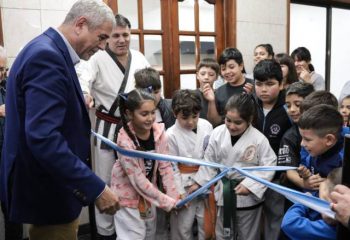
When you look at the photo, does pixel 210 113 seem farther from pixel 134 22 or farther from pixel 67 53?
pixel 67 53

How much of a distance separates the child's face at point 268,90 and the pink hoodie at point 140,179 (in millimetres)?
738

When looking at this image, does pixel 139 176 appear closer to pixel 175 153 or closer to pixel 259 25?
pixel 175 153

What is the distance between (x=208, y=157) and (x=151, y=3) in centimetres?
179

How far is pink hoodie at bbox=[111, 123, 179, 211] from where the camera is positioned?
2066mm

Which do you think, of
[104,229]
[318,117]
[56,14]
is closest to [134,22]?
[56,14]

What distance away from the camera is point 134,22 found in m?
3.30

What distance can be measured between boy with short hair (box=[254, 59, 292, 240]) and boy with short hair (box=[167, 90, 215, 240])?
0.39 meters

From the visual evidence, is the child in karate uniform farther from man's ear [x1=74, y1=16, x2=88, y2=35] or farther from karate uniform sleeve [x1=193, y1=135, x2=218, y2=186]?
man's ear [x1=74, y1=16, x2=88, y2=35]

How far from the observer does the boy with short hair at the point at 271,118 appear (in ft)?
7.64

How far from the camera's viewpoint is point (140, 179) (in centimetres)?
206

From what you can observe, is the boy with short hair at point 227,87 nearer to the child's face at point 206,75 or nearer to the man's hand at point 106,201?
the child's face at point 206,75

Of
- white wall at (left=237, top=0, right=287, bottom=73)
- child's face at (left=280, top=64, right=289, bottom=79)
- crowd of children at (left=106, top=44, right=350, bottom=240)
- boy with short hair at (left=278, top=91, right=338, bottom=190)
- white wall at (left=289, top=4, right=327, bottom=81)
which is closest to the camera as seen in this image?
boy with short hair at (left=278, top=91, right=338, bottom=190)

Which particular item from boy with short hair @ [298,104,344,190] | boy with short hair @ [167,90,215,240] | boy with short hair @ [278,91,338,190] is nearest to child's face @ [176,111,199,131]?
boy with short hair @ [167,90,215,240]

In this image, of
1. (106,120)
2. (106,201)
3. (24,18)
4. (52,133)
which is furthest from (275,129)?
(24,18)
